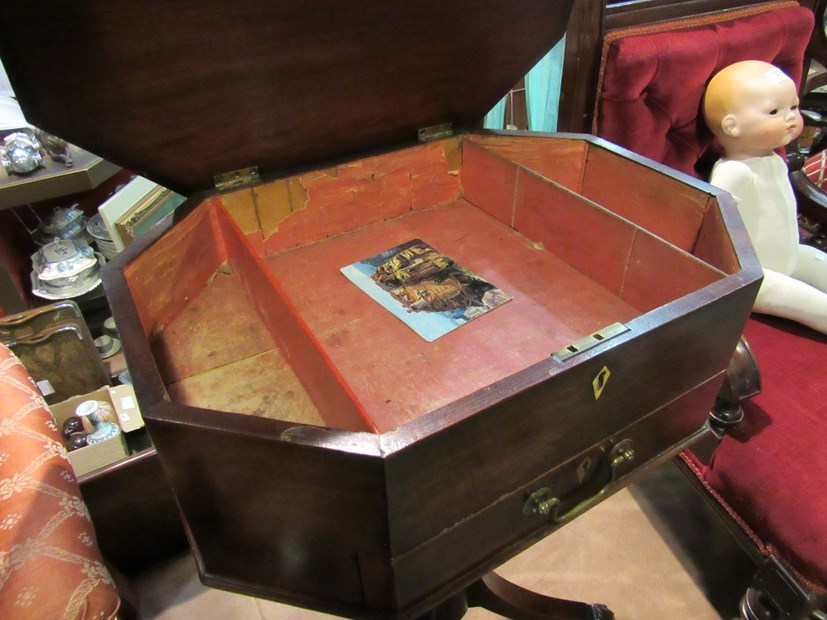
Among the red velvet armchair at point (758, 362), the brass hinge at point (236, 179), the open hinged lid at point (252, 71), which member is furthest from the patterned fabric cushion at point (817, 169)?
the brass hinge at point (236, 179)

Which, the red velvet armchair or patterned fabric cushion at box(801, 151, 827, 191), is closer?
the red velvet armchair

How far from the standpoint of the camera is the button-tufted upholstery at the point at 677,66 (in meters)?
1.15

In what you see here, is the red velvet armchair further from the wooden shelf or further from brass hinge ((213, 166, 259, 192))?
the wooden shelf

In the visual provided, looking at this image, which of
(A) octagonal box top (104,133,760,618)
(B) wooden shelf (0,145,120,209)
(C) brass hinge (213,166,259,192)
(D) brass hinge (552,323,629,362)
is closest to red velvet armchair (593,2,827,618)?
(A) octagonal box top (104,133,760,618)

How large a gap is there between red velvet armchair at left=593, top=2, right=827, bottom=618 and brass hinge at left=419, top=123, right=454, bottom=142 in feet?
1.35

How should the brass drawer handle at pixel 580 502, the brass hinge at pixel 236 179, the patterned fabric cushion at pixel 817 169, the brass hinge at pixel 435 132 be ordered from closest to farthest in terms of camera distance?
the brass drawer handle at pixel 580 502
the brass hinge at pixel 236 179
the brass hinge at pixel 435 132
the patterned fabric cushion at pixel 817 169

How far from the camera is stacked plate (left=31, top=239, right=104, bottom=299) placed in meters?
1.53

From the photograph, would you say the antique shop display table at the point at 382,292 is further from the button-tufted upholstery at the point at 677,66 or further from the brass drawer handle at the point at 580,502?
the button-tufted upholstery at the point at 677,66

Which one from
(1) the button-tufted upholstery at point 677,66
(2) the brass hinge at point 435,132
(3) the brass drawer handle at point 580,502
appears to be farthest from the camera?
(1) the button-tufted upholstery at point 677,66

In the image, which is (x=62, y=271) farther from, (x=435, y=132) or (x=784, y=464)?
(x=784, y=464)

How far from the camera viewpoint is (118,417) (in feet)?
4.26

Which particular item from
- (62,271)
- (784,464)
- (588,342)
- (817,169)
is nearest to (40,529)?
(588,342)

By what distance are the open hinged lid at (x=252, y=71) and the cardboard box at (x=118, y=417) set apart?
69 cm

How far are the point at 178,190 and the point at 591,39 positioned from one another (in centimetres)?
88
